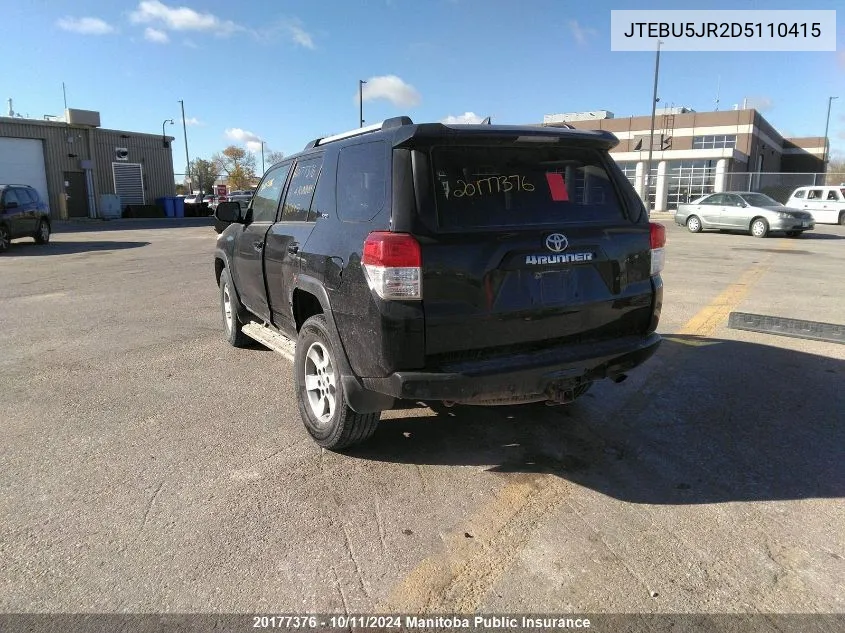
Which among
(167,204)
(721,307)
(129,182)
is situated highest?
(129,182)

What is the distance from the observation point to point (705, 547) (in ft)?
9.31

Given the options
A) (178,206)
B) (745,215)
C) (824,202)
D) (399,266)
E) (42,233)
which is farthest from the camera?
(178,206)

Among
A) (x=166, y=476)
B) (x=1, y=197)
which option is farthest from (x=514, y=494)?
(x=1, y=197)

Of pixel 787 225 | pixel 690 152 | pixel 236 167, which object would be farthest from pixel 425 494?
pixel 236 167

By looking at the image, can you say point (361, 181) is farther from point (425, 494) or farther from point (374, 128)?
point (425, 494)

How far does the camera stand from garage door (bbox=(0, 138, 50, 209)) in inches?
1204

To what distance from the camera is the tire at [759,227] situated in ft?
65.0

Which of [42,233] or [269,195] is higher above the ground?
[269,195]

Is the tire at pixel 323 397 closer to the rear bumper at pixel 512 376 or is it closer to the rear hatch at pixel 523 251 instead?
the rear bumper at pixel 512 376

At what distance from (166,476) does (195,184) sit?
84.8 metres

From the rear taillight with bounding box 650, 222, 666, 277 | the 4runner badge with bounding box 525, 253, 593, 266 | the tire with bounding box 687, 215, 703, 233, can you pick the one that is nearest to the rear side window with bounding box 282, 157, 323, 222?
the 4runner badge with bounding box 525, 253, 593, 266

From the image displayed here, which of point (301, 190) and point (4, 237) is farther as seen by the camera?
point (4, 237)

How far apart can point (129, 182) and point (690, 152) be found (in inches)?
1568

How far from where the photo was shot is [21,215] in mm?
17219
